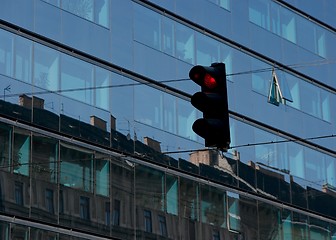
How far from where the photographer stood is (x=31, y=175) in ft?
87.6

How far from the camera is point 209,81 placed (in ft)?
51.8

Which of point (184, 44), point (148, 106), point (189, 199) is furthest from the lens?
point (184, 44)

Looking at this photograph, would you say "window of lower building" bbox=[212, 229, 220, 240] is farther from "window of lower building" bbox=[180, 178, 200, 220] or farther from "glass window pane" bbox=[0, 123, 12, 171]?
"glass window pane" bbox=[0, 123, 12, 171]

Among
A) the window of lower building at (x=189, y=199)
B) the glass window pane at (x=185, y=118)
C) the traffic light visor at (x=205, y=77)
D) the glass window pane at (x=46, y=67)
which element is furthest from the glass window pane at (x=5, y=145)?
the traffic light visor at (x=205, y=77)

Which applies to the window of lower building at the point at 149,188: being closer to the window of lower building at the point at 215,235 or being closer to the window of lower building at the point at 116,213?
the window of lower building at the point at 116,213

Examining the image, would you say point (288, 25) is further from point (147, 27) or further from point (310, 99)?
point (147, 27)

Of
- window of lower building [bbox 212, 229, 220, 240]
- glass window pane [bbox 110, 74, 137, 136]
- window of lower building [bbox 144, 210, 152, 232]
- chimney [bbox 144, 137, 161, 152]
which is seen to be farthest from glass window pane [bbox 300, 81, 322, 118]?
window of lower building [bbox 144, 210, 152, 232]

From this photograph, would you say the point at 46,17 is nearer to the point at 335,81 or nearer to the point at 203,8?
the point at 203,8

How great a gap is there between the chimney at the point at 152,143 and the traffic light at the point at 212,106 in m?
14.6

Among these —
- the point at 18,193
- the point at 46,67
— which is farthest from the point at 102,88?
the point at 18,193

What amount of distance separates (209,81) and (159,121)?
15.5m

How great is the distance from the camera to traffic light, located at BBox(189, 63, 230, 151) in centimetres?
1559

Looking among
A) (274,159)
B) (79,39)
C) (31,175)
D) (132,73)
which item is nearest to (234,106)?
(274,159)

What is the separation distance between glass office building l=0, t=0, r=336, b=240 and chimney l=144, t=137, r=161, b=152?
0.04 m
